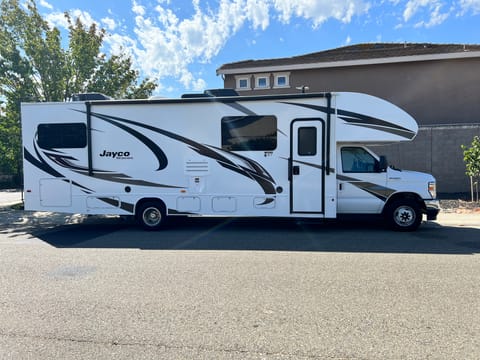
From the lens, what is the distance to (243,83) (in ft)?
61.3

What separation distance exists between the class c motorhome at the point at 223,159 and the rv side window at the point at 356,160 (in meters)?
0.02

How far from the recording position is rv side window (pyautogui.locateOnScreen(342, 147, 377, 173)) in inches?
310

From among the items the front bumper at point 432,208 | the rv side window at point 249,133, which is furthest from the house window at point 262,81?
the front bumper at point 432,208

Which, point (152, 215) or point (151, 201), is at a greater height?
point (151, 201)

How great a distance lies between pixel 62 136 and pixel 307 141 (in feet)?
20.6

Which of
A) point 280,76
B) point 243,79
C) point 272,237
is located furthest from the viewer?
point 243,79

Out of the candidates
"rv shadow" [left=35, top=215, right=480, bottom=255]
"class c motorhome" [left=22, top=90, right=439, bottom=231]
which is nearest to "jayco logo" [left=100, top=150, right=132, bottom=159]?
"class c motorhome" [left=22, top=90, right=439, bottom=231]

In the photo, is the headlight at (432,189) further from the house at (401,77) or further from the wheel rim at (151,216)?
the house at (401,77)

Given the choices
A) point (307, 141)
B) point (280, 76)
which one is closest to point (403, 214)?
point (307, 141)

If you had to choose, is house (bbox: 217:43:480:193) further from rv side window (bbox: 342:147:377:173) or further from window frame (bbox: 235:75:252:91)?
rv side window (bbox: 342:147:377:173)

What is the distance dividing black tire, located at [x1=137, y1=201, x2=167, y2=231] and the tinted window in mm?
3790

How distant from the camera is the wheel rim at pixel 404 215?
306 inches

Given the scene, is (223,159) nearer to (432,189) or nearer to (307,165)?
(307,165)

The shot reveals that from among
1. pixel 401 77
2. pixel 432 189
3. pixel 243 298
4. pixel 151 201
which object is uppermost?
pixel 401 77
